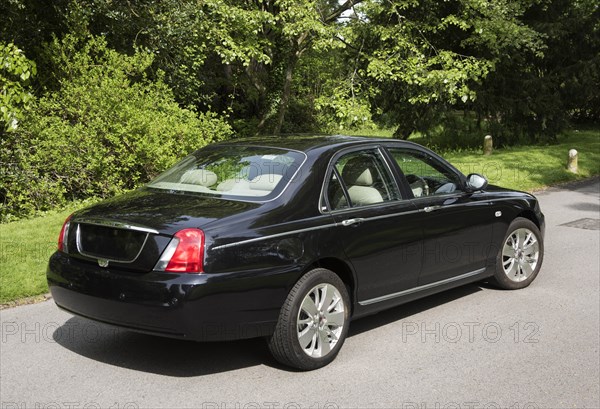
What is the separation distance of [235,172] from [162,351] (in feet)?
4.84

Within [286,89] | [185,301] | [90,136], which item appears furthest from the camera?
[286,89]

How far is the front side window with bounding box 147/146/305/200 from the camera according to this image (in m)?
5.24

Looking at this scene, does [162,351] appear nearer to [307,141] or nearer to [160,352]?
[160,352]

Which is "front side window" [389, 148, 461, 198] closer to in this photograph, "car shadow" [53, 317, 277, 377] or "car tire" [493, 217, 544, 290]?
"car tire" [493, 217, 544, 290]

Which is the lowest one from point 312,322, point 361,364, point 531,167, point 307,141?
point 531,167

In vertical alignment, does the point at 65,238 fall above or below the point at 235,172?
below

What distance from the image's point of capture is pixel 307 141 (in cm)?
590

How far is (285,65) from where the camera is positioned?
21109 millimetres

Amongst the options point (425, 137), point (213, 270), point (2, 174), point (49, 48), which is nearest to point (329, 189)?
point (213, 270)

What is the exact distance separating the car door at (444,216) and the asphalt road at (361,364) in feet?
1.49

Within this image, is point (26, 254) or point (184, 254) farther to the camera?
point (26, 254)

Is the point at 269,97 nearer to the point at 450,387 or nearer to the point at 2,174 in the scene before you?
the point at 2,174

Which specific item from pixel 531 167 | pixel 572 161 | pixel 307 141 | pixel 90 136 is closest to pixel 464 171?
pixel 531 167

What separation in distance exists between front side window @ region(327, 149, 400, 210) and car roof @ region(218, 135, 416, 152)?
130mm
